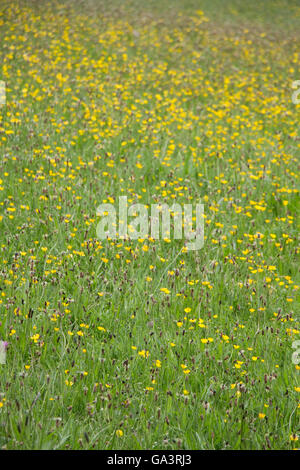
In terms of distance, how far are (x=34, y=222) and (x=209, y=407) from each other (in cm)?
272

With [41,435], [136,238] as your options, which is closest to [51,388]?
[41,435]

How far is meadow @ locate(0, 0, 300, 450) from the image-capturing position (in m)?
3.09

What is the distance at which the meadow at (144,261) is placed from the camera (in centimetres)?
309

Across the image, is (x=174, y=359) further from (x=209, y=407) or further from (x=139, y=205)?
(x=139, y=205)

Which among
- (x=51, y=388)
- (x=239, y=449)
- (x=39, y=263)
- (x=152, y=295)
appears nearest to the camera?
(x=239, y=449)

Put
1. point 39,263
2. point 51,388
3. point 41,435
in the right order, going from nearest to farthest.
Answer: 1. point 41,435
2. point 51,388
3. point 39,263

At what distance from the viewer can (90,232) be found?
5.03 meters

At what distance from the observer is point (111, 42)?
37.2 feet

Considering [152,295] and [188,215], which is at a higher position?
[188,215]

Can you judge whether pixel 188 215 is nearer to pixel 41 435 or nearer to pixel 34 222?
pixel 34 222

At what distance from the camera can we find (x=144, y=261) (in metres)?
4.73

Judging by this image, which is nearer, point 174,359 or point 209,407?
point 209,407
